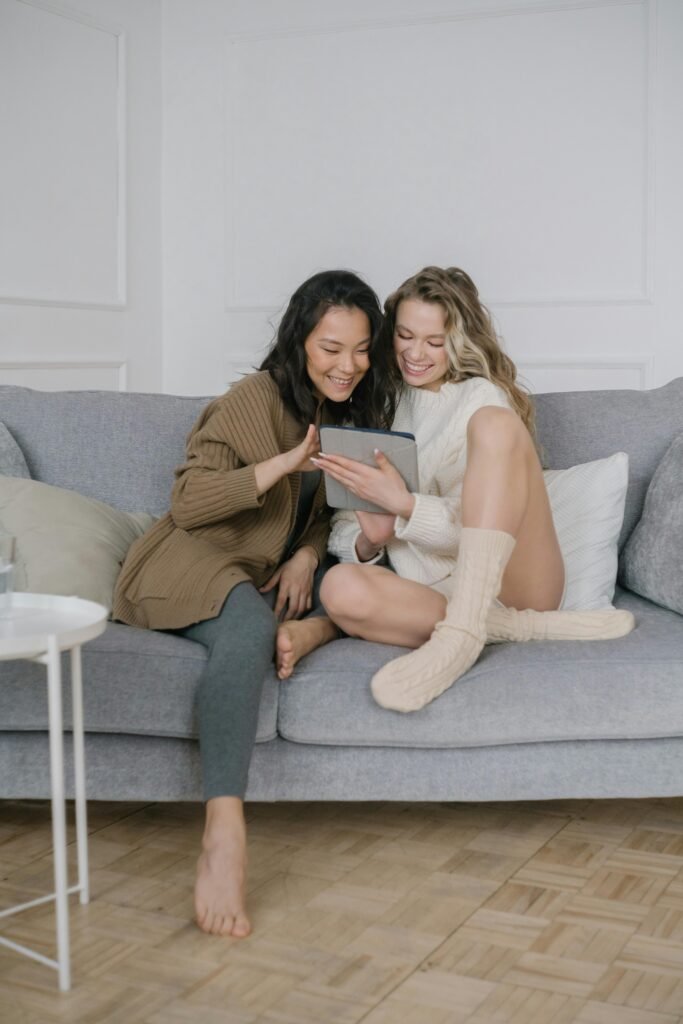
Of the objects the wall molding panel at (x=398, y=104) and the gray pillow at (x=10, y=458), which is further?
the wall molding panel at (x=398, y=104)

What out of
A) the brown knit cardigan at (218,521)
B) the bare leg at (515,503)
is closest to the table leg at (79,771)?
the brown knit cardigan at (218,521)

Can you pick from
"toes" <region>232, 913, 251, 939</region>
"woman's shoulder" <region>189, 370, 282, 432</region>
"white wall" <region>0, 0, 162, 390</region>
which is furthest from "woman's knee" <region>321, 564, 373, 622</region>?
"white wall" <region>0, 0, 162, 390</region>

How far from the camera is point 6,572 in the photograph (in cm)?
182

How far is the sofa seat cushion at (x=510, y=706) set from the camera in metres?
2.15

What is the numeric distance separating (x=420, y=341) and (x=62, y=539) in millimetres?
859

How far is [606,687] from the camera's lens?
84.9 inches

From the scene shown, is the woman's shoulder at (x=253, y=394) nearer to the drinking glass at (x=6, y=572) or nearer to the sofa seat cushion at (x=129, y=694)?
the sofa seat cushion at (x=129, y=694)

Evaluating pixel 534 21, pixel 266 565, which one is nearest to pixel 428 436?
pixel 266 565

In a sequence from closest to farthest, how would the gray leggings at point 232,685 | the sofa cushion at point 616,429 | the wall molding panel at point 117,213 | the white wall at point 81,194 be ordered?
the gray leggings at point 232,685 → the sofa cushion at point 616,429 → the white wall at point 81,194 → the wall molding panel at point 117,213

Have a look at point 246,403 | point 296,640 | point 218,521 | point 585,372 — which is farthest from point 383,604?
point 585,372

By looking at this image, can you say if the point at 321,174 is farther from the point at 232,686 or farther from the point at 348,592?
the point at 232,686

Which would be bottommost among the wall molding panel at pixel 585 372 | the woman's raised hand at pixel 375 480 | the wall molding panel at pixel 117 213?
the woman's raised hand at pixel 375 480

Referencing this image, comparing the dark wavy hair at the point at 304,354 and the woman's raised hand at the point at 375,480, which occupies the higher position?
the dark wavy hair at the point at 304,354

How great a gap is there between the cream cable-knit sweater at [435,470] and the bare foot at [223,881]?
0.74 meters
